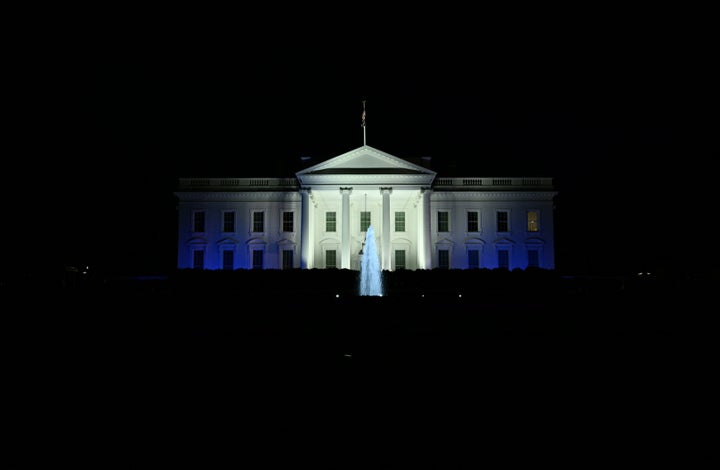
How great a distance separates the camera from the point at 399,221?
146 ft

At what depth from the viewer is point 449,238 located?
143 ft

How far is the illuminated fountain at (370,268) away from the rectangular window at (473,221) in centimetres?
773

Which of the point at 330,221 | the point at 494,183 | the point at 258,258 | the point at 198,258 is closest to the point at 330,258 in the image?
the point at 330,221

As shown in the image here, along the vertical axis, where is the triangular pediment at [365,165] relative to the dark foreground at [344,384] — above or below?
above

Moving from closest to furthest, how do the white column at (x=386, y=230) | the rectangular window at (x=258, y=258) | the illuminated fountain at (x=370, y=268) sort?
the illuminated fountain at (x=370, y=268) → the white column at (x=386, y=230) → the rectangular window at (x=258, y=258)

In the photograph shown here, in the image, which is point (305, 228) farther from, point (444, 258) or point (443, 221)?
point (444, 258)

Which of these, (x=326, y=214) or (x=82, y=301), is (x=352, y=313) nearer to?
(x=82, y=301)

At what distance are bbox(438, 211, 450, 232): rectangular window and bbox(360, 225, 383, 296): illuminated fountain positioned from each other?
5377mm

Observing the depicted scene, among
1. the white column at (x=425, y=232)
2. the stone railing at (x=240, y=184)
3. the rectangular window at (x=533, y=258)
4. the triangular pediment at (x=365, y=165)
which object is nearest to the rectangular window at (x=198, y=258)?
the stone railing at (x=240, y=184)

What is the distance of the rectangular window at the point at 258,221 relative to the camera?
44.3 meters

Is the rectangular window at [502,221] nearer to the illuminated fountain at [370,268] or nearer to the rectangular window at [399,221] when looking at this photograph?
the rectangular window at [399,221]

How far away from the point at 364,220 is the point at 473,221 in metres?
8.64

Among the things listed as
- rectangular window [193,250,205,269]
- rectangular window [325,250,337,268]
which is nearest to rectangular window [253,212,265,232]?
rectangular window [193,250,205,269]

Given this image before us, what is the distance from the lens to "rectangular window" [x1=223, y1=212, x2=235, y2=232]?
44.4m
